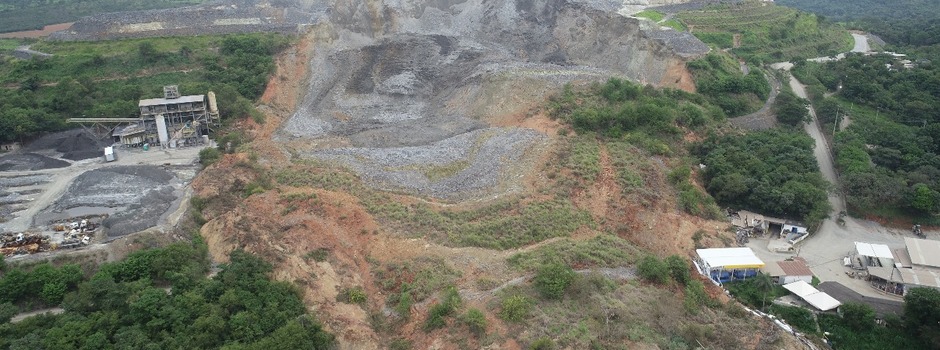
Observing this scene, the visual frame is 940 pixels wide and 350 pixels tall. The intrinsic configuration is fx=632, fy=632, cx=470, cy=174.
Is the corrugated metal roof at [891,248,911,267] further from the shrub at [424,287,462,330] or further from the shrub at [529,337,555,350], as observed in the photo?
the shrub at [424,287,462,330]

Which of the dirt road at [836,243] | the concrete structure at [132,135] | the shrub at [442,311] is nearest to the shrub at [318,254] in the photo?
the shrub at [442,311]

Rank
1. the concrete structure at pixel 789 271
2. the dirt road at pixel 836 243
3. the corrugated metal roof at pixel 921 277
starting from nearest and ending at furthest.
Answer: the corrugated metal roof at pixel 921 277 → the concrete structure at pixel 789 271 → the dirt road at pixel 836 243

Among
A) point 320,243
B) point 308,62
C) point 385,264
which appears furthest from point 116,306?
point 308,62

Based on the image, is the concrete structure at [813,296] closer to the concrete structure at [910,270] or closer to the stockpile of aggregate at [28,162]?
the concrete structure at [910,270]

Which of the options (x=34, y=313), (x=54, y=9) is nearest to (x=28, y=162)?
(x=34, y=313)

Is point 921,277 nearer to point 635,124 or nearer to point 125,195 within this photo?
point 635,124

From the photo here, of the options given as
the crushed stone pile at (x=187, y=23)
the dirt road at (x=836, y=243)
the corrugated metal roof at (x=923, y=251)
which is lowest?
the dirt road at (x=836, y=243)

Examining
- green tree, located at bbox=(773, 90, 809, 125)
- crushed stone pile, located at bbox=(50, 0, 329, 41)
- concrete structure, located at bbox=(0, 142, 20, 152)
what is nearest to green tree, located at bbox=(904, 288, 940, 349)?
green tree, located at bbox=(773, 90, 809, 125)

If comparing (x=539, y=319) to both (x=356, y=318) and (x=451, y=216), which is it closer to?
(x=356, y=318)
